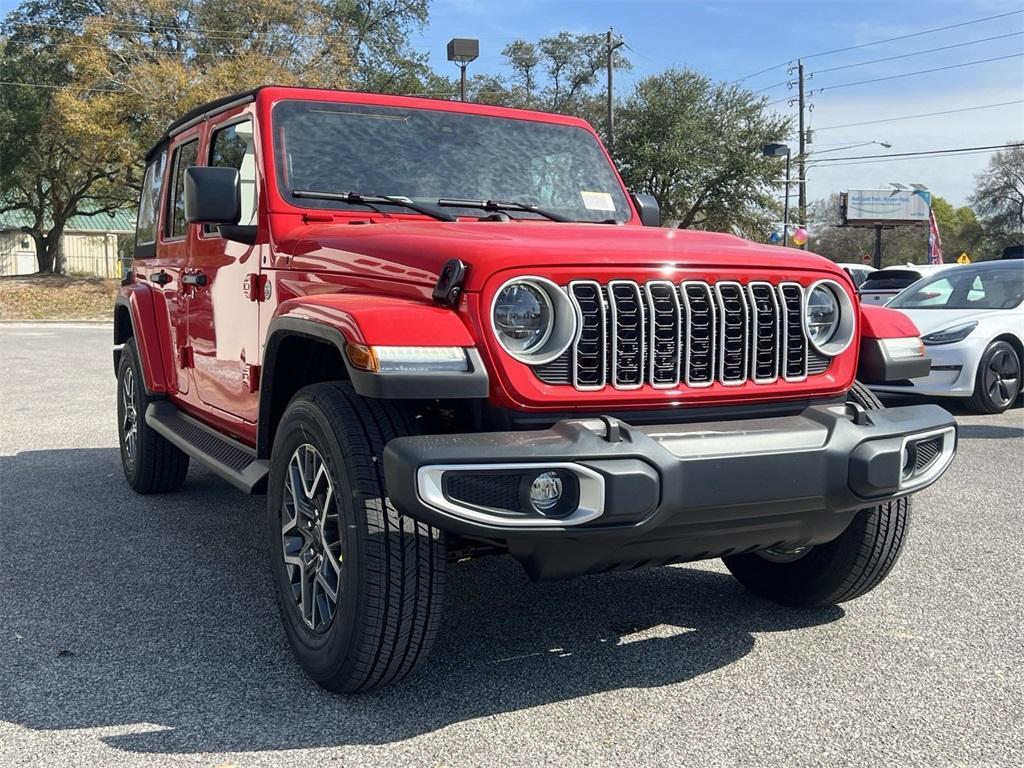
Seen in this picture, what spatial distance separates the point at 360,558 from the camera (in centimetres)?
284

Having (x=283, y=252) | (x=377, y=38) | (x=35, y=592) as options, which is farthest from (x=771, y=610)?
(x=377, y=38)

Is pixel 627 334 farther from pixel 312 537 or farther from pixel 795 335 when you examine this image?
pixel 312 537

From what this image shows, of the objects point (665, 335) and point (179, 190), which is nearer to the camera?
point (665, 335)

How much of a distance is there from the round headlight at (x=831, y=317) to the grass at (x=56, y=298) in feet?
84.2

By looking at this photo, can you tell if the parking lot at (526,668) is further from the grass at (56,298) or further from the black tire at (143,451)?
the grass at (56,298)

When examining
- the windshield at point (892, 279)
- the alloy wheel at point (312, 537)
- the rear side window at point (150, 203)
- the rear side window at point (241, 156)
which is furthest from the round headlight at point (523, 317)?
the windshield at point (892, 279)

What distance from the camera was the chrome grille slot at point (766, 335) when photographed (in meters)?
3.18

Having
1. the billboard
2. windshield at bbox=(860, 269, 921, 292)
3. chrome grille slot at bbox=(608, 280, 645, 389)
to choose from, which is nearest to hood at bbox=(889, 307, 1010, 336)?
windshield at bbox=(860, 269, 921, 292)

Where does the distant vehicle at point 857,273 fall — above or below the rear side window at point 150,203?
below

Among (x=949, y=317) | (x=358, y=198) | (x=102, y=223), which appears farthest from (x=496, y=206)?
(x=102, y=223)

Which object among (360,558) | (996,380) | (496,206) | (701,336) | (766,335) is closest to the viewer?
(360,558)

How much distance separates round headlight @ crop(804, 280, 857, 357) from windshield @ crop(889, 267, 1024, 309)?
7.33 metres

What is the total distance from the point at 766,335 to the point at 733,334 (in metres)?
0.13

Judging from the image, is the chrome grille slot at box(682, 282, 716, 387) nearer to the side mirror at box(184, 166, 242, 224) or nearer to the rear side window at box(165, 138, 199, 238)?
the side mirror at box(184, 166, 242, 224)
